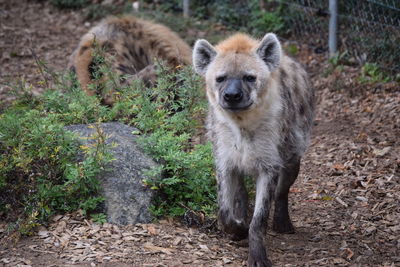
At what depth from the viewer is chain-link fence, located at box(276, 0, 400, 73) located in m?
6.96

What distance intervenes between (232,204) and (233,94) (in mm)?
807

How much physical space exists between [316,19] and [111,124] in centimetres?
434

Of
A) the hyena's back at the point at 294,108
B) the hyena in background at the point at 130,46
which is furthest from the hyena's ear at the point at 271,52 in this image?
the hyena in background at the point at 130,46

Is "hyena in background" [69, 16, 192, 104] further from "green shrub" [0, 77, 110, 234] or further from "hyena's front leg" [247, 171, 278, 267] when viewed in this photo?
"hyena's front leg" [247, 171, 278, 267]

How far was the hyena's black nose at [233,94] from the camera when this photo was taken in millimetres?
3715

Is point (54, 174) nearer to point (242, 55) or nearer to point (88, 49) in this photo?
point (242, 55)

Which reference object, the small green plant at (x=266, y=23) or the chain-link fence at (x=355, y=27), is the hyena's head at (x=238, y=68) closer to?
the chain-link fence at (x=355, y=27)

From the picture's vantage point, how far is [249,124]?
12.9 feet

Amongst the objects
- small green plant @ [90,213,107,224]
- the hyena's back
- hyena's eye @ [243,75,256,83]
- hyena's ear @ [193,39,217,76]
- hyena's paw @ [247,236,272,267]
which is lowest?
hyena's paw @ [247,236,272,267]

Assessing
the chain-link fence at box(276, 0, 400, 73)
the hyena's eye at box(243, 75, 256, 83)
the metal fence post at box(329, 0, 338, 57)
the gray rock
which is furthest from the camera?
the metal fence post at box(329, 0, 338, 57)

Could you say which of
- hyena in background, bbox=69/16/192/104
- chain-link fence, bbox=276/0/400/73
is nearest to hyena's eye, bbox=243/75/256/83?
hyena in background, bbox=69/16/192/104

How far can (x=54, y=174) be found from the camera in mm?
A: 4020

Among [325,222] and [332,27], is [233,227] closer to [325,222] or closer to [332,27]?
[325,222]

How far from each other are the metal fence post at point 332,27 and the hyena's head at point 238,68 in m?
3.59
